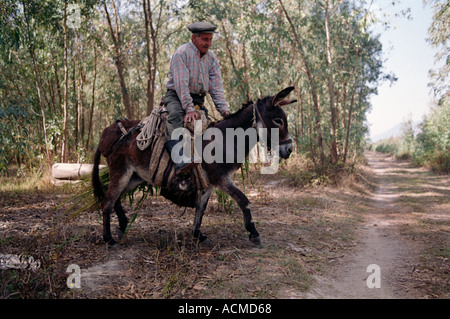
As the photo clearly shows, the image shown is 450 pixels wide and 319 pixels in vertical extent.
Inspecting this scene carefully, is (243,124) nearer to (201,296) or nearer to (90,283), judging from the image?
(201,296)

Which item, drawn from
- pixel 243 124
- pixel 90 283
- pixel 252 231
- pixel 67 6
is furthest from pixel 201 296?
pixel 67 6

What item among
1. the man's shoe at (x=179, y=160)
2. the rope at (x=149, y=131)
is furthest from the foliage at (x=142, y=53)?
the man's shoe at (x=179, y=160)

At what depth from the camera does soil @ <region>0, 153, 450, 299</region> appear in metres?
3.22

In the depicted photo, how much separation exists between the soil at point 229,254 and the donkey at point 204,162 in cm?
47

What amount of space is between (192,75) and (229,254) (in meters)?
2.54

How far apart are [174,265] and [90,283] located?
924mm

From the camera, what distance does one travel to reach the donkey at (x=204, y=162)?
4301 mm

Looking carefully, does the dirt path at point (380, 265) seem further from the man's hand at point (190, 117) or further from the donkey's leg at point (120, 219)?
the donkey's leg at point (120, 219)

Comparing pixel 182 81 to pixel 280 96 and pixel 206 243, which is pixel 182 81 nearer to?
pixel 280 96

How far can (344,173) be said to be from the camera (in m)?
11.9

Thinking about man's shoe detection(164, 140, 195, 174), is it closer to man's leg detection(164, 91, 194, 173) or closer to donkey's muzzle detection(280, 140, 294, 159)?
man's leg detection(164, 91, 194, 173)

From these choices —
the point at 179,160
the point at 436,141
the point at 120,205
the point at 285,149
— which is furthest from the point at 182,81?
the point at 436,141

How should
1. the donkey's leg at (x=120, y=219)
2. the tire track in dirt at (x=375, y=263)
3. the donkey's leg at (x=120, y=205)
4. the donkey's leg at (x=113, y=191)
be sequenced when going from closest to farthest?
the tire track in dirt at (x=375, y=263), the donkey's leg at (x=113, y=191), the donkey's leg at (x=120, y=205), the donkey's leg at (x=120, y=219)
